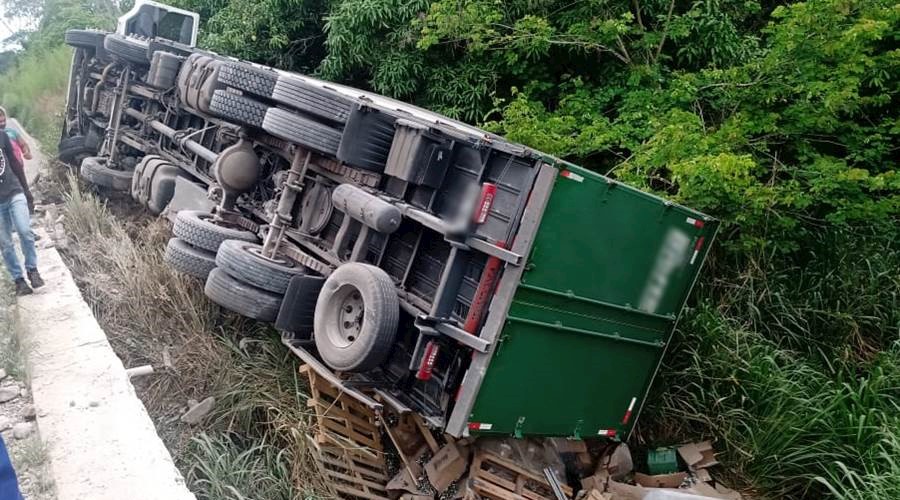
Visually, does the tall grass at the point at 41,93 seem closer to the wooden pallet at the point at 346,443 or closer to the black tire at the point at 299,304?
the black tire at the point at 299,304

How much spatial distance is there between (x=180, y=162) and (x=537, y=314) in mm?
4954

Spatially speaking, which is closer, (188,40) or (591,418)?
(591,418)

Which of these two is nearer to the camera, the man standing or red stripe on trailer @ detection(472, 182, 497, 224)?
red stripe on trailer @ detection(472, 182, 497, 224)

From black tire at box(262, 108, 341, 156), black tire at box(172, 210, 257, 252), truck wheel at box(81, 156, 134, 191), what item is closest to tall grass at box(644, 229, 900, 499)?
black tire at box(262, 108, 341, 156)

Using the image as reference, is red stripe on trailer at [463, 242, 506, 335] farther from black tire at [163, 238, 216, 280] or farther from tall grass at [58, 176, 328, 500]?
black tire at [163, 238, 216, 280]

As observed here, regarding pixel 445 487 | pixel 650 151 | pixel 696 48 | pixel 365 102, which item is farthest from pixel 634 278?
pixel 696 48

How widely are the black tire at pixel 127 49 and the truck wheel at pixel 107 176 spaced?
130 centimetres

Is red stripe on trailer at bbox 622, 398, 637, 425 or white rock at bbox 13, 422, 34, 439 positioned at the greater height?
red stripe on trailer at bbox 622, 398, 637, 425

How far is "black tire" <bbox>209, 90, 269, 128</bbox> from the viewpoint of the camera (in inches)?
197

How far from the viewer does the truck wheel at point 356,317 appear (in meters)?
3.72

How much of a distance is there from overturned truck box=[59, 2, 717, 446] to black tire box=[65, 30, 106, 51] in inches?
180

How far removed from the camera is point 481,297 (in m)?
3.62

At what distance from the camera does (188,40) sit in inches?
364

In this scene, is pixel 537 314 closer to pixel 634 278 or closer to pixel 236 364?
pixel 634 278
